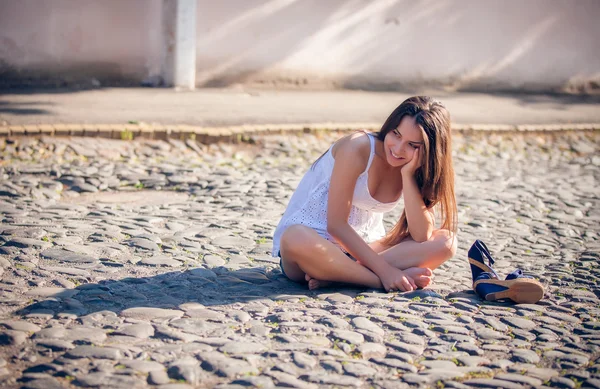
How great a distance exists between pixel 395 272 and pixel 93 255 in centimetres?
192

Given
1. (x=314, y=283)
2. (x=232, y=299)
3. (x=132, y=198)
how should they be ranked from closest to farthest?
(x=232, y=299) → (x=314, y=283) → (x=132, y=198)

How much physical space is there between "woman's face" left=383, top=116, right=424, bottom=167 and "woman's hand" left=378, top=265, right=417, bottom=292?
627 millimetres

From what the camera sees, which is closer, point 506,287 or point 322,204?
point 506,287

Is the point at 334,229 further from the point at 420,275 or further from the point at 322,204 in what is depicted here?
the point at 420,275

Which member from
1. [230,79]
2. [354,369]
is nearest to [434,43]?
[230,79]

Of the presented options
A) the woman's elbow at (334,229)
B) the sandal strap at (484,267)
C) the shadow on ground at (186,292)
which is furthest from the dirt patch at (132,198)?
the sandal strap at (484,267)

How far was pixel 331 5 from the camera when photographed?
44.4 feet

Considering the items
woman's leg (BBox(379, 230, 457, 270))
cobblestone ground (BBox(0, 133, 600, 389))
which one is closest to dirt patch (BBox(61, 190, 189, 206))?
cobblestone ground (BBox(0, 133, 600, 389))

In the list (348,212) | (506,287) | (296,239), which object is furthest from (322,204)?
(506,287)

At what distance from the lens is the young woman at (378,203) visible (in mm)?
4531

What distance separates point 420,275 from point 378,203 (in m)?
0.51

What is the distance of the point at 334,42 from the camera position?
44.7 ft

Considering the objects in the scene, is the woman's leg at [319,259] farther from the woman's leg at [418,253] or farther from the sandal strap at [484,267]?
the sandal strap at [484,267]

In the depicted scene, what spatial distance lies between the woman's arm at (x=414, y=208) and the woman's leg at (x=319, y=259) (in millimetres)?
387
